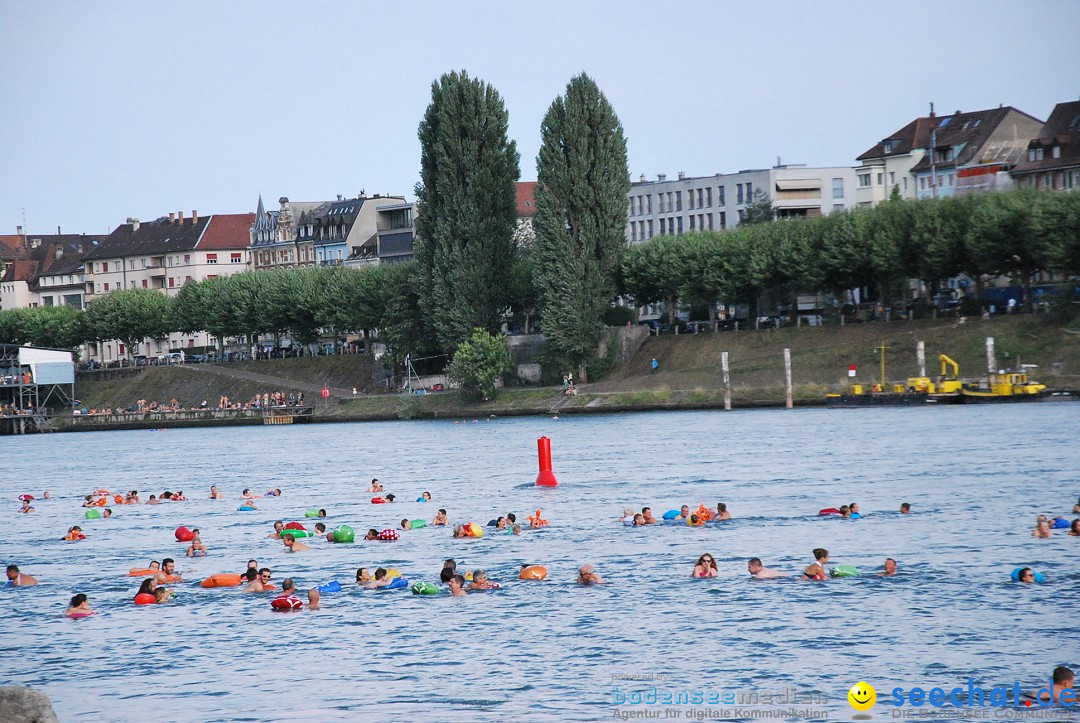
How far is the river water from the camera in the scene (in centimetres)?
2773

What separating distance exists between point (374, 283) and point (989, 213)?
6263 centimetres

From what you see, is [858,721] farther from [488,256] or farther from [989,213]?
[488,256]

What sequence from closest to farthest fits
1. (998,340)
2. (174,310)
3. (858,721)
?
(858,721)
(998,340)
(174,310)

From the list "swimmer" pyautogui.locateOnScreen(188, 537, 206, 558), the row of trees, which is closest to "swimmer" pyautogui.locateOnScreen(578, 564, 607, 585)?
"swimmer" pyautogui.locateOnScreen(188, 537, 206, 558)

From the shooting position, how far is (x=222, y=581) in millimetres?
40031

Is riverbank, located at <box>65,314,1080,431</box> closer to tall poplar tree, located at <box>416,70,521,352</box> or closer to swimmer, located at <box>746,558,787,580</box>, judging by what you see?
tall poplar tree, located at <box>416,70,521,352</box>

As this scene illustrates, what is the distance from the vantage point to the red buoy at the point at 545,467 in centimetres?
6072

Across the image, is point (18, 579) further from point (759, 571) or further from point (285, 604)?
point (759, 571)

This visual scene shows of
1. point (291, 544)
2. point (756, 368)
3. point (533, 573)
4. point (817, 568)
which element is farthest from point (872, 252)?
point (533, 573)

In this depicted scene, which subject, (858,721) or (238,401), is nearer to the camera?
(858,721)

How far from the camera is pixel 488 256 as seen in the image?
11612 cm

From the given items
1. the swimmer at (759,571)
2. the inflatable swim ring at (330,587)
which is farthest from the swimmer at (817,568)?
the inflatable swim ring at (330,587)

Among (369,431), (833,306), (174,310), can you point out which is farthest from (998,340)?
(174,310)

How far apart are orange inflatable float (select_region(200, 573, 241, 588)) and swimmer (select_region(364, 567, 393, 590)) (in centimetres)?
431
